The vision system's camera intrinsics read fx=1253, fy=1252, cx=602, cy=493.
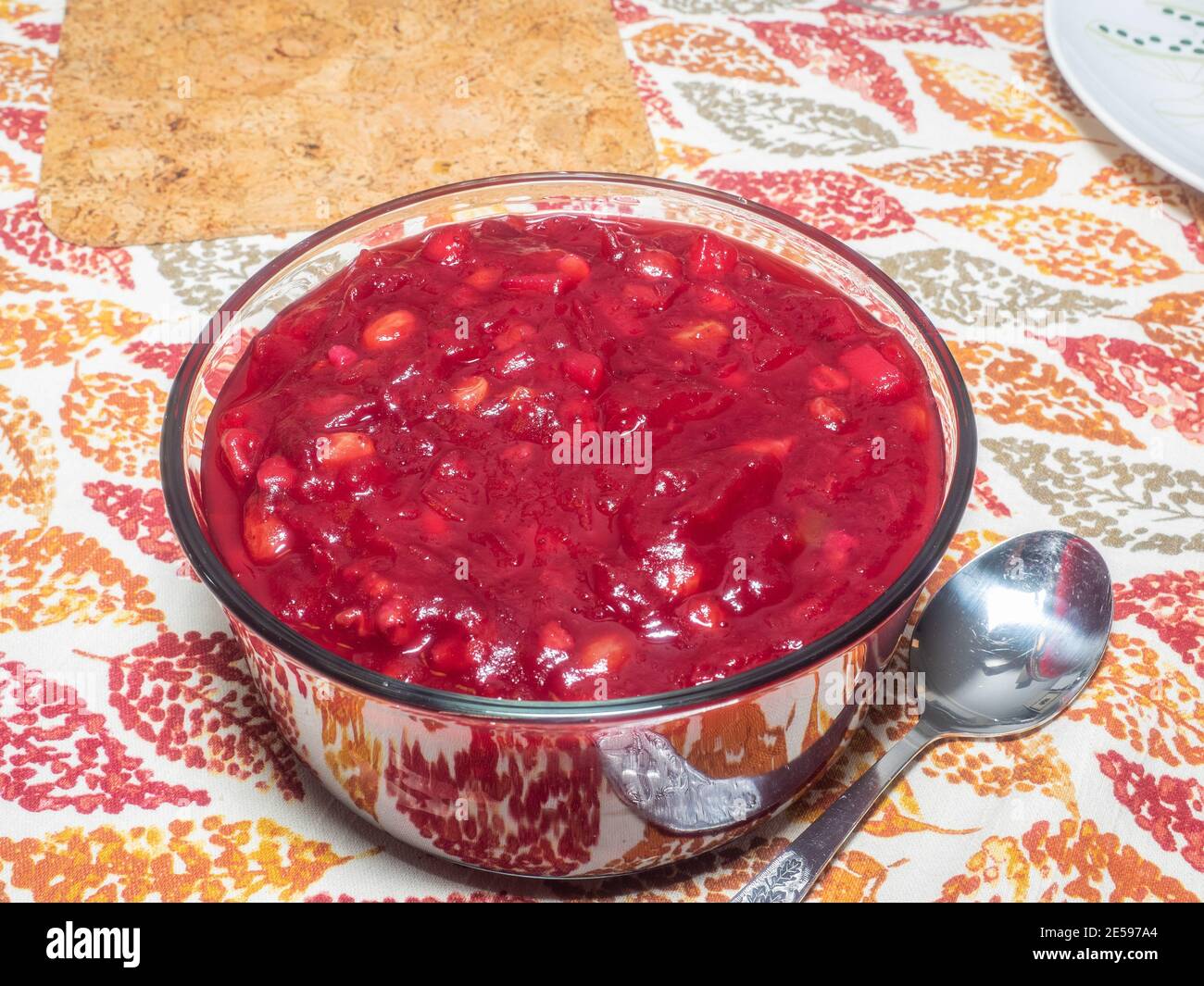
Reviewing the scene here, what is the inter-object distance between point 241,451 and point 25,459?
2.57 ft

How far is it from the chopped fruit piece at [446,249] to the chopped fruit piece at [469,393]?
0.41 m

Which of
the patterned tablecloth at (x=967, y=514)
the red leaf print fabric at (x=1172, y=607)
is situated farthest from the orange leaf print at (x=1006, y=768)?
the red leaf print fabric at (x=1172, y=607)

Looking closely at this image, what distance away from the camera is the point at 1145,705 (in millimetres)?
2197

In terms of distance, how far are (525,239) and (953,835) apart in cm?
130

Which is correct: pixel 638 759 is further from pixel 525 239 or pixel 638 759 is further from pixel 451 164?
pixel 451 164

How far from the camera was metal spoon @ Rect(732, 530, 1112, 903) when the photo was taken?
2.11 m

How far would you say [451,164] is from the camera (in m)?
3.21

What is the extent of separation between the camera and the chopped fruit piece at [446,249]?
2.30 meters

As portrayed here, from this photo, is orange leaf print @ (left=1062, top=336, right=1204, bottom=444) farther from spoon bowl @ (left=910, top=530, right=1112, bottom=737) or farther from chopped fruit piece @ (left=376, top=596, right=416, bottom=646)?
chopped fruit piece @ (left=376, top=596, right=416, bottom=646)

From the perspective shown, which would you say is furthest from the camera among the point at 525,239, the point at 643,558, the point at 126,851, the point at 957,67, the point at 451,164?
the point at 957,67

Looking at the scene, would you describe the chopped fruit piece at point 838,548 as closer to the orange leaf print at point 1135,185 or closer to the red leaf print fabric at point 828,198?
the red leaf print fabric at point 828,198

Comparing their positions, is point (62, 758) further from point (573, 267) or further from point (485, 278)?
point (573, 267)

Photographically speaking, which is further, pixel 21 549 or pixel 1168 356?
pixel 1168 356

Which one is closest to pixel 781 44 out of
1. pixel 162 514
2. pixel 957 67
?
pixel 957 67
